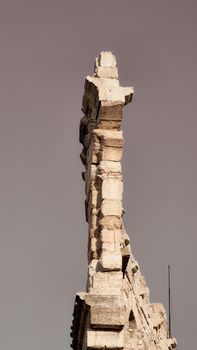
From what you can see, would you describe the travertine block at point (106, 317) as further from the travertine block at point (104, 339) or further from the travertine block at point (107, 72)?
the travertine block at point (107, 72)

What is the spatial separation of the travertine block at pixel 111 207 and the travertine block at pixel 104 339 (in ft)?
6.42

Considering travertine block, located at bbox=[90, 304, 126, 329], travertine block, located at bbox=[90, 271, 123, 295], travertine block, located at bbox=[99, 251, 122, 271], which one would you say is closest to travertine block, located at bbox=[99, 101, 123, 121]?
travertine block, located at bbox=[99, 251, 122, 271]

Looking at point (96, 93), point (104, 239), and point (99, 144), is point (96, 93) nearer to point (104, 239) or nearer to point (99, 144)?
point (99, 144)

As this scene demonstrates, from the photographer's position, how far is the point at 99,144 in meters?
13.7

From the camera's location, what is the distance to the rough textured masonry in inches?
477

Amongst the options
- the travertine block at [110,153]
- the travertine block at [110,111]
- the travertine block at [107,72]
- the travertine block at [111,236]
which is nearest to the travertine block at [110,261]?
the travertine block at [111,236]

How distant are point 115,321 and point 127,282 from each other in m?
2.16

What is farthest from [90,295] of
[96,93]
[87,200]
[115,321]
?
[96,93]

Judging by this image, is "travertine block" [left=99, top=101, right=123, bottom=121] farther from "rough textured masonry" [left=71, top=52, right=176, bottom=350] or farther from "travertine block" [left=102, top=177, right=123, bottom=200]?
"travertine block" [left=102, top=177, right=123, bottom=200]

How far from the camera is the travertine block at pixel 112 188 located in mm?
13273

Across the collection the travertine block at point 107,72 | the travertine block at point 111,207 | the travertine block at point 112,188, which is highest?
the travertine block at point 107,72

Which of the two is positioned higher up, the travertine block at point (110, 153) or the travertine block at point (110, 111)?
the travertine block at point (110, 111)

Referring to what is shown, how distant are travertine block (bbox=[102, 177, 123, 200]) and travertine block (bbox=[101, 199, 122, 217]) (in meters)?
0.08

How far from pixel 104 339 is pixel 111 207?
219 centimetres
